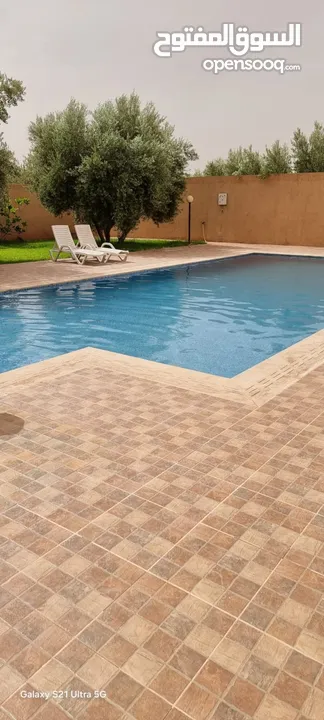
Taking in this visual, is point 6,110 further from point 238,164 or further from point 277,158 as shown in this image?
point 238,164

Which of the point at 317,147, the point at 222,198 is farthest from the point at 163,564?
the point at 317,147

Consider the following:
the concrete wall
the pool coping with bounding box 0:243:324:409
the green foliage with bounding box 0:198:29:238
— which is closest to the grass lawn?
the green foliage with bounding box 0:198:29:238

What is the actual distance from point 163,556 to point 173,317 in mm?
6907

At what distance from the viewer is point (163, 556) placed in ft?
8.33

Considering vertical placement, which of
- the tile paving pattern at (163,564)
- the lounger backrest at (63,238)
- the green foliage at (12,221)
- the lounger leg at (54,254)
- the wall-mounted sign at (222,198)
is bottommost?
the tile paving pattern at (163,564)

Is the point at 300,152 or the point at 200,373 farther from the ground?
the point at 300,152

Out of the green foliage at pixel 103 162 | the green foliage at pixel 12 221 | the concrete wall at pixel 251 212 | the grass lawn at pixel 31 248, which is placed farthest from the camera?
the concrete wall at pixel 251 212

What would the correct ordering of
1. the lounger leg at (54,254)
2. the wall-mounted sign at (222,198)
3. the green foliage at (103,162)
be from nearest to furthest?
the lounger leg at (54,254)
the green foliage at (103,162)
the wall-mounted sign at (222,198)

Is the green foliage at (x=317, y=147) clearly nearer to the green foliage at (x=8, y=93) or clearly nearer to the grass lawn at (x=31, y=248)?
the grass lawn at (x=31, y=248)

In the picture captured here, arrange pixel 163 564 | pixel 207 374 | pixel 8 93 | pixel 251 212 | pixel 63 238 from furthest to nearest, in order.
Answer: pixel 251 212 → pixel 63 238 → pixel 8 93 → pixel 207 374 → pixel 163 564

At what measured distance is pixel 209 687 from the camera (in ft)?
6.10

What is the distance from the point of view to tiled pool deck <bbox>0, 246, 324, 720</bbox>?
1.87 m

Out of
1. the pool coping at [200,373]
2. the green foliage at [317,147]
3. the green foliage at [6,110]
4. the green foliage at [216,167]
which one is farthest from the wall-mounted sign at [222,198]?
the pool coping at [200,373]

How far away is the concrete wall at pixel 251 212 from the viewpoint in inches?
783
